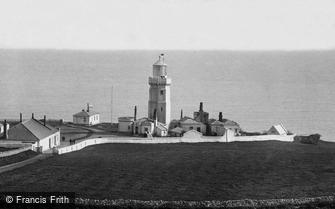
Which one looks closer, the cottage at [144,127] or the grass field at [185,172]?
the grass field at [185,172]

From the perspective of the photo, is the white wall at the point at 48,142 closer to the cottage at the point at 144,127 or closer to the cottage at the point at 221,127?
the cottage at the point at 144,127

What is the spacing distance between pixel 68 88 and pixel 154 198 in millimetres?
106073

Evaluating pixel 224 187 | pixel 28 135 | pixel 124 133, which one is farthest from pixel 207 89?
pixel 224 187

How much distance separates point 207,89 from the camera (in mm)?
141375

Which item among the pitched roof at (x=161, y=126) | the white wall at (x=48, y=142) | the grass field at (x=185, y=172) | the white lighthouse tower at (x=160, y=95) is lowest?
the grass field at (x=185, y=172)

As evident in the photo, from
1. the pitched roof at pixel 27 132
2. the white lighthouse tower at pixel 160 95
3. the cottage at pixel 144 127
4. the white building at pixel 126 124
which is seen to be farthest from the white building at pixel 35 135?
the white lighthouse tower at pixel 160 95

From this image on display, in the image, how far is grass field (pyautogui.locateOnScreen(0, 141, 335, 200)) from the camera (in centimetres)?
3784

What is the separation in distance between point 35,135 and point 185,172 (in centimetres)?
1381

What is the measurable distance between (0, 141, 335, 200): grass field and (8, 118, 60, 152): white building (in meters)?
2.86

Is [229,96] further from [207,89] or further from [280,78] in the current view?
[280,78]

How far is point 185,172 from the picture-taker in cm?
4478

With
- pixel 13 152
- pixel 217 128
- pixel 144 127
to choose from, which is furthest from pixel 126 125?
pixel 13 152

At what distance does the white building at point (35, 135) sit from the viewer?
169 ft

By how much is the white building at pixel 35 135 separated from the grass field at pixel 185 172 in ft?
9.39
